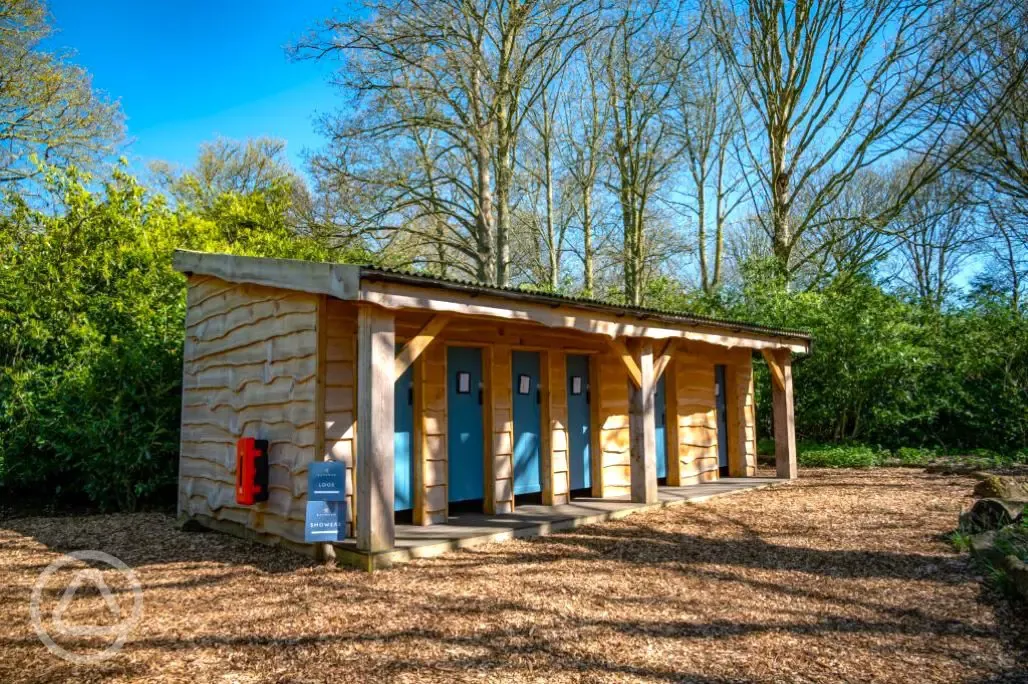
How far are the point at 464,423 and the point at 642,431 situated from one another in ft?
6.43

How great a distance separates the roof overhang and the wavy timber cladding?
0.83 ft

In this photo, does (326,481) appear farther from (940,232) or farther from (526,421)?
(940,232)

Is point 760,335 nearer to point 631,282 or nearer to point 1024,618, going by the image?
point 1024,618

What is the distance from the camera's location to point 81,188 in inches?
420

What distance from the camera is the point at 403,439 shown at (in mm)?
6535

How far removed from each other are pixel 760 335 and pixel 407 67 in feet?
28.4

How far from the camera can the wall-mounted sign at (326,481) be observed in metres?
5.27

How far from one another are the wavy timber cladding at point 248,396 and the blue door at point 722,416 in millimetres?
6626

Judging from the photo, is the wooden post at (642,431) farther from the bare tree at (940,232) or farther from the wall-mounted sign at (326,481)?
the bare tree at (940,232)

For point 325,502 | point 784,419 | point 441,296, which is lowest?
point 325,502

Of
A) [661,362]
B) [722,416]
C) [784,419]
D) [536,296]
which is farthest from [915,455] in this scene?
[536,296]

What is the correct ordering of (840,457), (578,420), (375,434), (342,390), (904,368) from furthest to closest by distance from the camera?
1. (904,368)
2. (840,457)
3. (578,420)
4. (342,390)
5. (375,434)

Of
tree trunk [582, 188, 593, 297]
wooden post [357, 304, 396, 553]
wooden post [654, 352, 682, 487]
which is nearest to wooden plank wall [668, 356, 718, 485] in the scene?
wooden post [654, 352, 682, 487]

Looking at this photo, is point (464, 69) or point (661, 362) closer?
point (661, 362)
